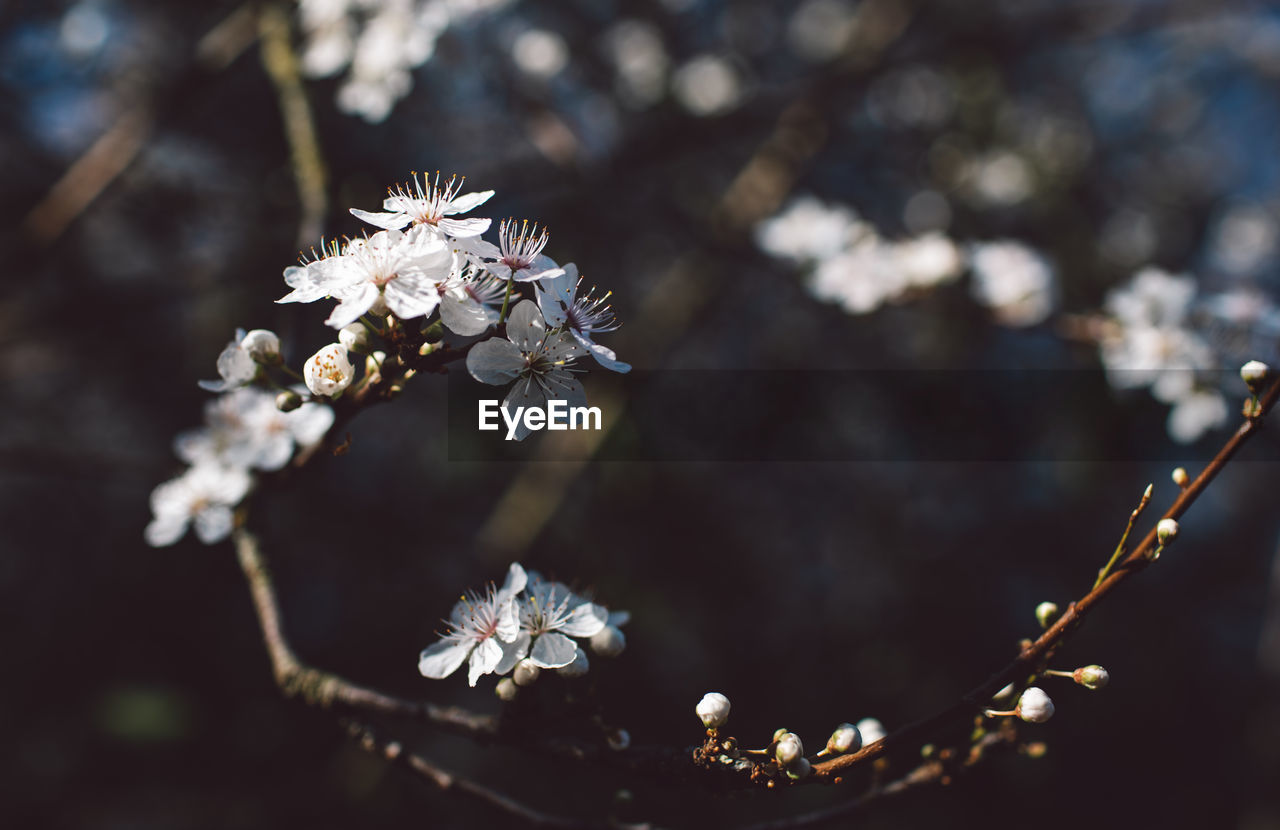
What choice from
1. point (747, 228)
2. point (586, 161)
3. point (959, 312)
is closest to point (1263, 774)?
point (959, 312)

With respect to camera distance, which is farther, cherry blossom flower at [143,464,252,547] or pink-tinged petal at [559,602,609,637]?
cherry blossom flower at [143,464,252,547]

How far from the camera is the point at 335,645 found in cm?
368

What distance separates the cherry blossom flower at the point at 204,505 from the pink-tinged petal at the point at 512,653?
63 centimetres

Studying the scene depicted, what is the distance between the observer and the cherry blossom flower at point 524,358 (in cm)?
87

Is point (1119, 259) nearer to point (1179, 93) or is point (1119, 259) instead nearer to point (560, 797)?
point (1179, 93)

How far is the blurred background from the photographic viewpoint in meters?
2.55

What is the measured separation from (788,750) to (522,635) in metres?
0.35

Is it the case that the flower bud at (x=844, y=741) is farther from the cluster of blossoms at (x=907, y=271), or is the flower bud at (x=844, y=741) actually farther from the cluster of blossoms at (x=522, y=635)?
the cluster of blossoms at (x=907, y=271)

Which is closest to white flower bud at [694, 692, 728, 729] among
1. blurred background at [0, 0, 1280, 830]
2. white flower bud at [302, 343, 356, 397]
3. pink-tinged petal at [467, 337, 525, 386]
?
→ pink-tinged petal at [467, 337, 525, 386]

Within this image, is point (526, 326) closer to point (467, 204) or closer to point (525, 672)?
point (467, 204)

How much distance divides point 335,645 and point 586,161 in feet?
8.48

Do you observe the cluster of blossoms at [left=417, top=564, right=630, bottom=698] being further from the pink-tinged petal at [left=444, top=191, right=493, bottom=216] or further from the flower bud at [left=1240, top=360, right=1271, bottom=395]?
the flower bud at [left=1240, top=360, right=1271, bottom=395]

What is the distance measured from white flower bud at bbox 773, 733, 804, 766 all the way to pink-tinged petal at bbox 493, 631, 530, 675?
32cm

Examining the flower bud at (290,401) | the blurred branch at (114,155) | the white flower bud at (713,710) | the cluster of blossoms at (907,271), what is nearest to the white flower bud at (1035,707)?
the white flower bud at (713,710)
